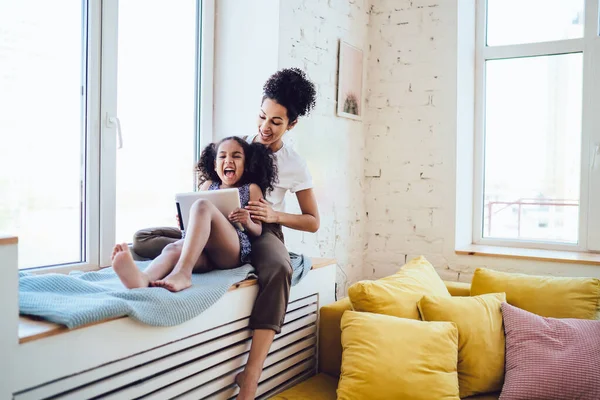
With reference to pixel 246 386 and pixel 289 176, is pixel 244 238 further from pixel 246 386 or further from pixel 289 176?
pixel 246 386

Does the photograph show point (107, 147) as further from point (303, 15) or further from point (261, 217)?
point (303, 15)

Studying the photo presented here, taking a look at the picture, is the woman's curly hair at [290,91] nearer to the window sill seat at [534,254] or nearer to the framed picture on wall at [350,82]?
the framed picture on wall at [350,82]

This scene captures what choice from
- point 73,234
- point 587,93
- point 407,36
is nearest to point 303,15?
point 407,36

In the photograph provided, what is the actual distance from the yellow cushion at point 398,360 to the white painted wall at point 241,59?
1.16 metres

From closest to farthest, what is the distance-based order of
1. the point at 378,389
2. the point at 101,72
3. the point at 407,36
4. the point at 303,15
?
the point at 378,389 < the point at 101,72 < the point at 303,15 < the point at 407,36

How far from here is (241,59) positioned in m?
2.70

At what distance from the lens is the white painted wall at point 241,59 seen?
8.61ft

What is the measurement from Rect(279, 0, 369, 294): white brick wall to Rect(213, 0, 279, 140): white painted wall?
0.21ft

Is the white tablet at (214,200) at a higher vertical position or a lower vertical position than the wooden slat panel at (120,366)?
higher

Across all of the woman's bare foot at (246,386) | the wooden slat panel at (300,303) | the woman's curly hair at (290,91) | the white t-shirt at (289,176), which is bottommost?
the woman's bare foot at (246,386)

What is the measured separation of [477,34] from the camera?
3.49 metres

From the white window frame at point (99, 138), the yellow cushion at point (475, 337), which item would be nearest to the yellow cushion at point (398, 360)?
the yellow cushion at point (475, 337)

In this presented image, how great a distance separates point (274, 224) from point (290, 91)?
0.54m

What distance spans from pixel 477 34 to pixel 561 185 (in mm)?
1046
